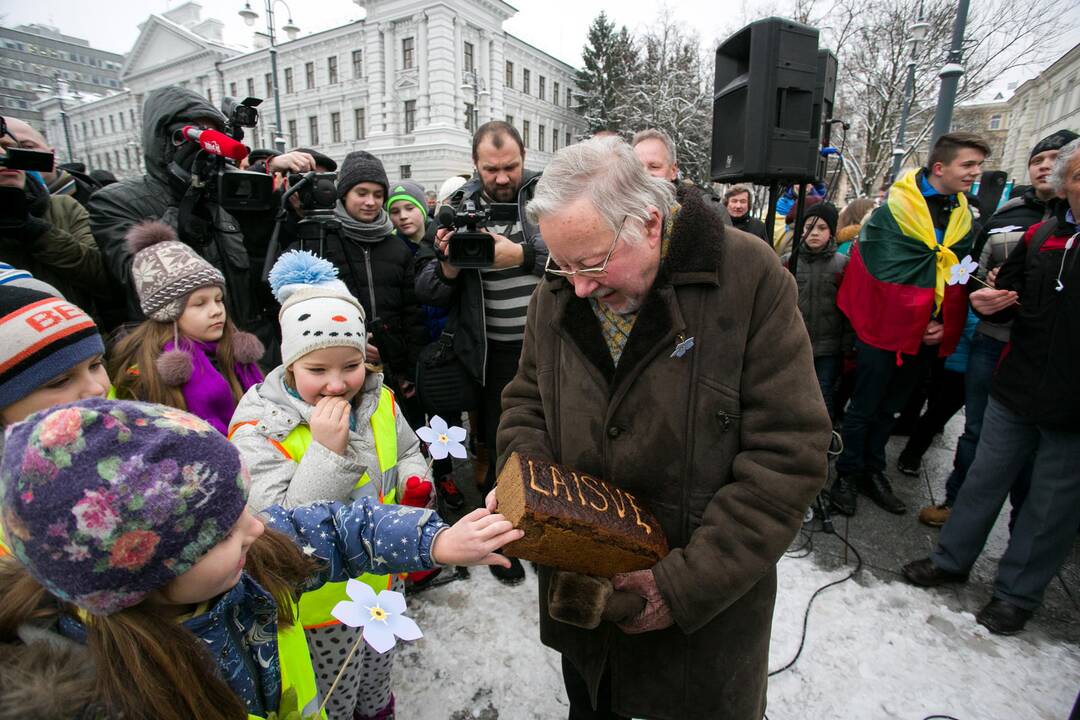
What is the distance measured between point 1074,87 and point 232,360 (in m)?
20.5

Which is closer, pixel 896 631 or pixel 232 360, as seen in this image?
pixel 232 360

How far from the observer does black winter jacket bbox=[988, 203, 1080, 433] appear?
2232mm

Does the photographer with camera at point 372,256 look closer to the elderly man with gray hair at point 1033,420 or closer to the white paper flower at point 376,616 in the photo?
the white paper flower at point 376,616

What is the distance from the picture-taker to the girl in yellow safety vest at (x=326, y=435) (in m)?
1.62

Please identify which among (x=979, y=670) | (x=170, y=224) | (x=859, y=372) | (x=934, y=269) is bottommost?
(x=979, y=670)

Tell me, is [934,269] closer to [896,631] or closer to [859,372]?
[859,372]

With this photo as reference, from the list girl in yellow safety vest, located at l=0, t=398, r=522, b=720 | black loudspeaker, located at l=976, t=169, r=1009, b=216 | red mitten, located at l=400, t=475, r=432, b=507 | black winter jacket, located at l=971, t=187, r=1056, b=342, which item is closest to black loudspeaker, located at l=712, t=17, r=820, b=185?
black winter jacket, located at l=971, t=187, r=1056, b=342

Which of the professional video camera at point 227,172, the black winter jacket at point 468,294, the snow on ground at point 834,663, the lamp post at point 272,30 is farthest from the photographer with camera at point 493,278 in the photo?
the lamp post at point 272,30

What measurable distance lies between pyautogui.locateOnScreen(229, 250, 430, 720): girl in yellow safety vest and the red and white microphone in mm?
964

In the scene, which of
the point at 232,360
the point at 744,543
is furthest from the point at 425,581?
the point at 744,543

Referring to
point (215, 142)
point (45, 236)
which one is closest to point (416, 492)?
point (215, 142)

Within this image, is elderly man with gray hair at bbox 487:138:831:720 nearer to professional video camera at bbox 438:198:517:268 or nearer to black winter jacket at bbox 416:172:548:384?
professional video camera at bbox 438:198:517:268

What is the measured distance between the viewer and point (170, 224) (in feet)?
8.66

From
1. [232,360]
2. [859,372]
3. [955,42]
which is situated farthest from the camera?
[955,42]
